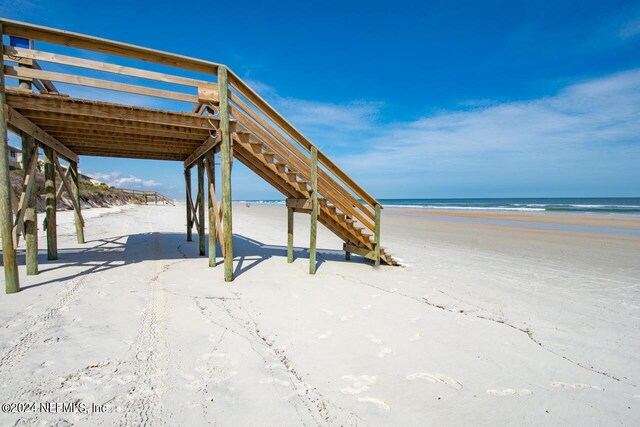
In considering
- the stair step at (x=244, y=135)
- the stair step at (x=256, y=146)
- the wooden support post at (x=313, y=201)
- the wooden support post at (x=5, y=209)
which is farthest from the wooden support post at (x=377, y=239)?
the wooden support post at (x=5, y=209)

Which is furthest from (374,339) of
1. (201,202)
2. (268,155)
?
(201,202)

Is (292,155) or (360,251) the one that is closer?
(292,155)

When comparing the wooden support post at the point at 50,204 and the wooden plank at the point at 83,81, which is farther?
the wooden support post at the point at 50,204

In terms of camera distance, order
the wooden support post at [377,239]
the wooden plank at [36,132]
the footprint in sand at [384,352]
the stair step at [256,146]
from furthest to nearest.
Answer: the wooden support post at [377,239], the stair step at [256,146], the wooden plank at [36,132], the footprint in sand at [384,352]

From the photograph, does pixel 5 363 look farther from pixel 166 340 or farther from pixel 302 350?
pixel 302 350

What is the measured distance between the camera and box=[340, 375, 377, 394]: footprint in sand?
101 inches

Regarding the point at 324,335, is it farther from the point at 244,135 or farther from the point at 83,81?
the point at 83,81

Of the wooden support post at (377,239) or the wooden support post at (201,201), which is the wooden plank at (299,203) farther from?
the wooden support post at (201,201)

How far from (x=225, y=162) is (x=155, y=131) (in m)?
1.92

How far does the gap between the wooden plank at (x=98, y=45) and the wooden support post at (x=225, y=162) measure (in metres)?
0.44

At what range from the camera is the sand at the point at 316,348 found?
2.33 meters

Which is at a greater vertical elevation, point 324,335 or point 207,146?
point 207,146

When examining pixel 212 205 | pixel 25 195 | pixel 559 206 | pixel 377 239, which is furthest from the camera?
pixel 559 206

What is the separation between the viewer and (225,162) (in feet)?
17.9
